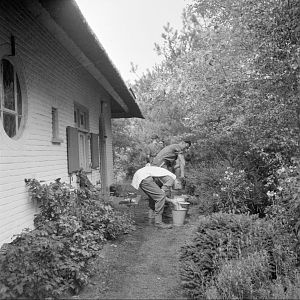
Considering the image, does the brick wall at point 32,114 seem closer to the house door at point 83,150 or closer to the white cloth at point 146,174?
the white cloth at point 146,174

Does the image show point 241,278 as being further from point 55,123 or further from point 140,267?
point 55,123

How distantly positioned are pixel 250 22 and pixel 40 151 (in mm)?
4302

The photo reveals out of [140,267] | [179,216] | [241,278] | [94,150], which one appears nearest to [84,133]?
[94,150]

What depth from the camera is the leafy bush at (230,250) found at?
381cm

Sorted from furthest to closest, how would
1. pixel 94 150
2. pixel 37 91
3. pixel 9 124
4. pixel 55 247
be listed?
1. pixel 94 150
2. pixel 37 91
3. pixel 9 124
4. pixel 55 247

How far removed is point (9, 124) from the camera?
17.2 ft

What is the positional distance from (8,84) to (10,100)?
0.72 ft

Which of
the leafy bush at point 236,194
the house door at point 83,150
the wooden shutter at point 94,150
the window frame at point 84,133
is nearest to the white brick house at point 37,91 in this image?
the window frame at point 84,133

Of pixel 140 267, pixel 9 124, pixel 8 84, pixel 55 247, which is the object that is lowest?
pixel 140 267

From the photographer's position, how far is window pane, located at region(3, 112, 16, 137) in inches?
201

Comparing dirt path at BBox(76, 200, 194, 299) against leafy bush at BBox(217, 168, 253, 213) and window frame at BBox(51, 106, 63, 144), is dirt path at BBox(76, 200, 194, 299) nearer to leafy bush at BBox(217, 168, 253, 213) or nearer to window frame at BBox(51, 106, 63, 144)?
leafy bush at BBox(217, 168, 253, 213)

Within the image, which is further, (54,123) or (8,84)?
(54,123)

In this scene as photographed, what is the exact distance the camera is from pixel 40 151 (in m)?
6.14

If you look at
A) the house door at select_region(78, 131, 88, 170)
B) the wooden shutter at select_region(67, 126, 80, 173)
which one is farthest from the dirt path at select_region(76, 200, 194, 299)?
the house door at select_region(78, 131, 88, 170)
